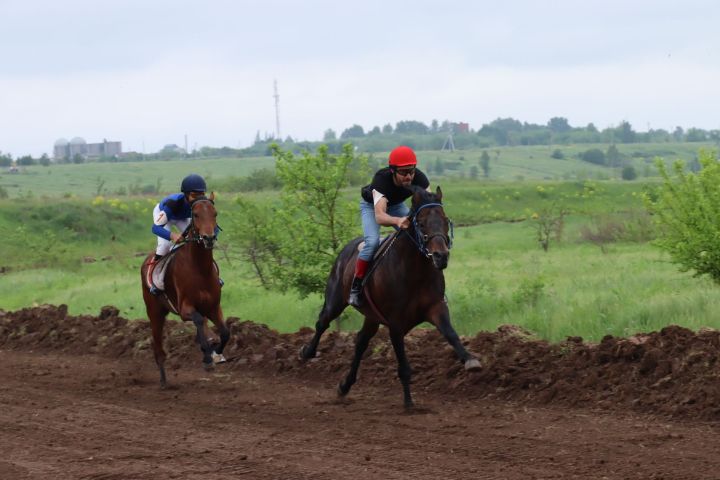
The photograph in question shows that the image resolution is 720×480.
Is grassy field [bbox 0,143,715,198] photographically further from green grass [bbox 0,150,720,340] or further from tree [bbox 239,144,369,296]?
tree [bbox 239,144,369,296]

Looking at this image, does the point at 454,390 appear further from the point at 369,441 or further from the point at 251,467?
the point at 251,467

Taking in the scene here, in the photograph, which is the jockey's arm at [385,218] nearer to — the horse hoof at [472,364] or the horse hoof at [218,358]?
the horse hoof at [472,364]

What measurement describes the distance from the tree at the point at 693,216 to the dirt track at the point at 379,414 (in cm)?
373

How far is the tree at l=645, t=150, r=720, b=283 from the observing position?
15273 millimetres

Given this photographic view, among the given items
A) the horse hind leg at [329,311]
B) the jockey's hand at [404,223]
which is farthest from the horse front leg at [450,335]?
the horse hind leg at [329,311]

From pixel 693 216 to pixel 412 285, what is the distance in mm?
6136

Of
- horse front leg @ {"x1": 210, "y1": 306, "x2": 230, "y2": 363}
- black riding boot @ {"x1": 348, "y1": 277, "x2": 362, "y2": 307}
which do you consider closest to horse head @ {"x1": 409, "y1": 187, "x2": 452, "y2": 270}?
black riding boot @ {"x1": 348, "y1": 277, "x2": 362, "y2": 307}

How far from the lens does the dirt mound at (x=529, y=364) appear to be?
1077cm

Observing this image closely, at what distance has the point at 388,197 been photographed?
12.0 m

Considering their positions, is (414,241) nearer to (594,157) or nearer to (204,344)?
(204,344)

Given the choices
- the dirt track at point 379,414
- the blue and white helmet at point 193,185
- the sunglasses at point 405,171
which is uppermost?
the sunglasses at point 405,171

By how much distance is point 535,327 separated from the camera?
1452cm

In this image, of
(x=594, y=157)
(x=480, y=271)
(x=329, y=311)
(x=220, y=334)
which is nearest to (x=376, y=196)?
(x=329, y=311)

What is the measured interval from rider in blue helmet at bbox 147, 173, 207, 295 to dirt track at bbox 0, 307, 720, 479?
5.92 ft
